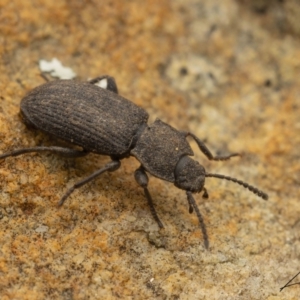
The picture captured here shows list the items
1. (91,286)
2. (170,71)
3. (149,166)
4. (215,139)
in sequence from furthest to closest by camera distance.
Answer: (170,71), (215,139), (149,166), (91,286)

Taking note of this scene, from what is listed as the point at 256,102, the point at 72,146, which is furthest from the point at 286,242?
the point at 72,146

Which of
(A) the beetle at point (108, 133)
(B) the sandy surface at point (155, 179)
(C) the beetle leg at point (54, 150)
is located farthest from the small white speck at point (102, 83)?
(C) the beetle leg at point (54, 150)

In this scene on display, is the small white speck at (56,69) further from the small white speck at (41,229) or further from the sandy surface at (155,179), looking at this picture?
the small white speck at (41,229)

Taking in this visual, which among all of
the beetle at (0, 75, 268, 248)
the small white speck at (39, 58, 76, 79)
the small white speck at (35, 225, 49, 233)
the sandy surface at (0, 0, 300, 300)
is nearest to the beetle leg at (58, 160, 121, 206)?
the beetle at (0, 75, 268, 248)

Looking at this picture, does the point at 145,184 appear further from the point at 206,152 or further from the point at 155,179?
the point at 206,152

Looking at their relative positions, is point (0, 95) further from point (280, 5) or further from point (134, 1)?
point (280, 5)

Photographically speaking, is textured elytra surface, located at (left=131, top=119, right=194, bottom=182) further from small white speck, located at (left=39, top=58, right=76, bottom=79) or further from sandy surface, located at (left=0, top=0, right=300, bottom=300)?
small white speck, located at (left=39, top=58, right=76, bottom=79)

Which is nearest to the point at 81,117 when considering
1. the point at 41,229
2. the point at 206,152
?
the point at 41,229
